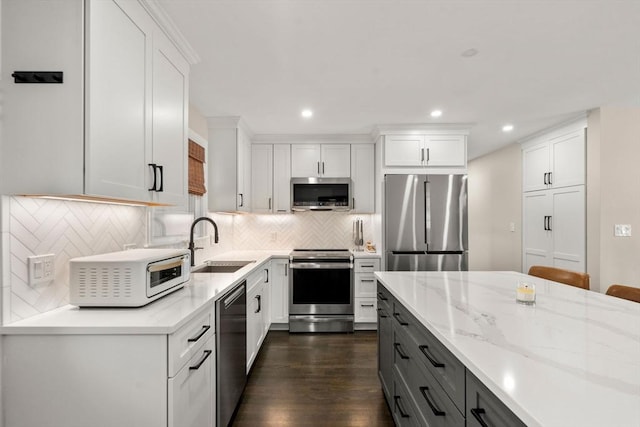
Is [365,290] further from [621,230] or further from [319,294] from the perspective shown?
[621,230]

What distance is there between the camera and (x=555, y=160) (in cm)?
386

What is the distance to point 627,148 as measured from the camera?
10.6 ft

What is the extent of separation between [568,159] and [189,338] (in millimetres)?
4308

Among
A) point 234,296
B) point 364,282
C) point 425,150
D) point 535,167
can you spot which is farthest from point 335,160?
point 535,167

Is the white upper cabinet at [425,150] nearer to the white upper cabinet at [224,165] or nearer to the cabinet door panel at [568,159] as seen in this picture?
the cabinet door panel at [568,159]

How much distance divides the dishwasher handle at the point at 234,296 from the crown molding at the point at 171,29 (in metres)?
1.61

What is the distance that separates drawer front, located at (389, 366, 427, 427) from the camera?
4.97 ft

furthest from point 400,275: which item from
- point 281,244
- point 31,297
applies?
point 281,244

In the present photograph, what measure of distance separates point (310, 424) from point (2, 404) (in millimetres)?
1598

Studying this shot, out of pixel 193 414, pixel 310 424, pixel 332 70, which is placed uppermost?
pixel 332 70

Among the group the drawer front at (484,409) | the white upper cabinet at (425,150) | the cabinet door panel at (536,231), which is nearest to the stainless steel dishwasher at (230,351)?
the drawer front at (484,409)

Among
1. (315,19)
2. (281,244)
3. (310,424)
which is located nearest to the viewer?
(315,19)

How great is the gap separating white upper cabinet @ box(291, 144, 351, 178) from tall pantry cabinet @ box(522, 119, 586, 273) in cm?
253

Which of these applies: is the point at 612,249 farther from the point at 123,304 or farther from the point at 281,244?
the point at 123,304
